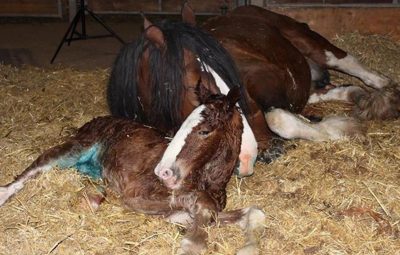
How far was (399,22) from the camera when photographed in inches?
226

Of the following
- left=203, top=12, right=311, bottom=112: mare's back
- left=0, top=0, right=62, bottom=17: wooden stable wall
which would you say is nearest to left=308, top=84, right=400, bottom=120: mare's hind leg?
left=203, top=12, right=311, bottom=112: mare's back

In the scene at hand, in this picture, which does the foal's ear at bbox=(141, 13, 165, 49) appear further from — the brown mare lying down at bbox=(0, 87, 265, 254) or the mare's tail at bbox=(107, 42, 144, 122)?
the brown mare lying down at bbox=(0, 87, 265, 254)

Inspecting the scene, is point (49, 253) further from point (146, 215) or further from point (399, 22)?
point (399, 22)

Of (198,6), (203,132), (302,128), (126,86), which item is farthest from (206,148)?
(198,6)

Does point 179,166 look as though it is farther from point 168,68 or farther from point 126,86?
point 126,86

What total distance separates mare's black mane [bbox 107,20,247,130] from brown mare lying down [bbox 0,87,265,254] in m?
0.18

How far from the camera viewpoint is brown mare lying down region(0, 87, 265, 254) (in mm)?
2568

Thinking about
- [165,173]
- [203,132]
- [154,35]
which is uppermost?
[154,35]

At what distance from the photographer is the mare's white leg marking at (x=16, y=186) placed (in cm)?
299

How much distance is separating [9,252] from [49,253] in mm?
190

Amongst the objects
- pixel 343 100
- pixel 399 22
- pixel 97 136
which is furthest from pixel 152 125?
pixel 399 22

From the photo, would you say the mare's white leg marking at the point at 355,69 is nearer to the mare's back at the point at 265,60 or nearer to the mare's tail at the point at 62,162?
the mare's back at the point at 265,60

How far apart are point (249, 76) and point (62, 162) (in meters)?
1.49

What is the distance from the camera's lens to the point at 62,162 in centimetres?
315
